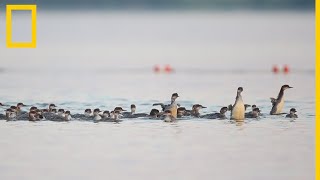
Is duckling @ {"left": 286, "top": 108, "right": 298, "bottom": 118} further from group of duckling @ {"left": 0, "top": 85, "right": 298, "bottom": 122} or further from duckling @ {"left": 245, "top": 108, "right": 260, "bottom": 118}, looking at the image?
duckling @ {"left": 245, "top": 108, "right": 260, "bottom": 118}

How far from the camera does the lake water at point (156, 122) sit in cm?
1564

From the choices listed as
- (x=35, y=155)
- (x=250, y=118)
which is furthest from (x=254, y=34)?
(x=35, y=155)

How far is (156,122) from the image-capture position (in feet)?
65.8

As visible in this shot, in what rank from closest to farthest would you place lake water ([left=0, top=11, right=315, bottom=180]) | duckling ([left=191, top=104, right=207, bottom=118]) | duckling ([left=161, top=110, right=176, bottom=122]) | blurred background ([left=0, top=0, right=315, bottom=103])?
lake water ([left=0, top=11, right=315, bottom=180]), duckling ([left=161, top=110, right=176, bottom=122]), duckling ([left=191, top=104, right=207, bottom=118]), blurred background ([left=0, top=0, right=315, bottom=103])

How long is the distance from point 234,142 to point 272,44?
31.8m

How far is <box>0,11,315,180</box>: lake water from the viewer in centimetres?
1564

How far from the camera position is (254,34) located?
61000mm

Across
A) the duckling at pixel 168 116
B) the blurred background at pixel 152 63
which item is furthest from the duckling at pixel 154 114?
the blurred background at pixel 152 63

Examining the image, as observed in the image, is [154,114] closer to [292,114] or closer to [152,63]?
[292,114]

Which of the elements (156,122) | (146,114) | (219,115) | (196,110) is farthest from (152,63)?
(156,122)

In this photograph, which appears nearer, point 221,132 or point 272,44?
point 221,132

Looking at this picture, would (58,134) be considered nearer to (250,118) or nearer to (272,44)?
(250,118)

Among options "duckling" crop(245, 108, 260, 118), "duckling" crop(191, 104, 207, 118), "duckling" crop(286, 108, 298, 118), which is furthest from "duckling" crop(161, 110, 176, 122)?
"duckling" crop(286, 108, 298, 118)

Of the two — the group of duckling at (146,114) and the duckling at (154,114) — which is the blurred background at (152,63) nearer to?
the group of duckling at (146,114)
